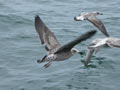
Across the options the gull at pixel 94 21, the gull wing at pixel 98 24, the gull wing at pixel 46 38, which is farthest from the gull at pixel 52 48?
the gull wing at pixel 98 24

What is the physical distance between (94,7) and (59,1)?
1.84 m

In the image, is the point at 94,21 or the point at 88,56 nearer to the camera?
the point at 88,56

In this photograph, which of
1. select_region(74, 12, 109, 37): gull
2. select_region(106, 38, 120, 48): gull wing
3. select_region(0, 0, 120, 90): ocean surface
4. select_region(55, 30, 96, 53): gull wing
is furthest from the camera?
select_region(74, 12, 109, 37): gull

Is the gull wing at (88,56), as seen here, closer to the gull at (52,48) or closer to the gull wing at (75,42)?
the gull at (52,48)

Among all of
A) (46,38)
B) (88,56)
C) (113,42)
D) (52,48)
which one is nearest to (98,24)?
(88,56)

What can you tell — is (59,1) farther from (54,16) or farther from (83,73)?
(83,73)

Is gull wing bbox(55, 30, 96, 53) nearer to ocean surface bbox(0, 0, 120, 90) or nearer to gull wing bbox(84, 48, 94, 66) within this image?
ocean surface bbox(0, 0, 120, 90)

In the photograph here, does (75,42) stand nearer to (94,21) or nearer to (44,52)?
(44,52)

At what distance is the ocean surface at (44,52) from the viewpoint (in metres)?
9.30

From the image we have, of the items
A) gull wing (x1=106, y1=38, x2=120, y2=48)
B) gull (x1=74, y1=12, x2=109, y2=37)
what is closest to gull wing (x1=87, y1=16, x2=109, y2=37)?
gull (x1=74, y1=12, x2=109, y2=37)

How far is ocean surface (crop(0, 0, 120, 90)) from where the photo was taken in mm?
9305

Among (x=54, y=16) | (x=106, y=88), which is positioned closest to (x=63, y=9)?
(x=54, y=16)

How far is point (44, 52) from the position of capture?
36.4 feet

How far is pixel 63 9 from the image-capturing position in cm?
1545
